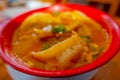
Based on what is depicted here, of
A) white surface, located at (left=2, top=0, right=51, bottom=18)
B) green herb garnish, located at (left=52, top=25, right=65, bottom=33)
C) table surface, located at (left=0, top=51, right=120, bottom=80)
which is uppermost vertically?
green herb garnish, located at (left=52, top=25, right=65, bottom=33)

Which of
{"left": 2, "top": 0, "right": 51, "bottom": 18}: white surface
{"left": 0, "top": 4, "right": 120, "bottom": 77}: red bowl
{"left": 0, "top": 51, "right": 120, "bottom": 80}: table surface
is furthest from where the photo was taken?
{"left": 2, "top": 0, "right": 51, "bottom": 18}: white surface

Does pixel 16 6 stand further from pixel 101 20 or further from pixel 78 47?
pixel 78 47

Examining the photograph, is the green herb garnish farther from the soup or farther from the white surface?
the white surface

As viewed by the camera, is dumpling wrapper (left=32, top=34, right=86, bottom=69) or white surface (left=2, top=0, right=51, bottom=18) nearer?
dumpling wrapper (left=32, top=34, right=86, bottom=69)

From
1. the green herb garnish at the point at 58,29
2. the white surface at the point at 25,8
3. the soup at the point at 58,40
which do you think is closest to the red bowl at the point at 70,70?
the soup at the point at 58,40

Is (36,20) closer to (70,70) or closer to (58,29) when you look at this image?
(58,29)

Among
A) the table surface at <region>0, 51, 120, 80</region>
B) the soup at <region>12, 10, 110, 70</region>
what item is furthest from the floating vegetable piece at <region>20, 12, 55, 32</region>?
the table surface at <region>0, 51, 120, 80</region>

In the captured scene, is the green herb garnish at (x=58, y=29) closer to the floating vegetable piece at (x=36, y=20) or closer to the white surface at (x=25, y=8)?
the floating vegetable piece at (x=36, y=20)

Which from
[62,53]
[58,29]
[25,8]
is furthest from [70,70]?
[25,8]
